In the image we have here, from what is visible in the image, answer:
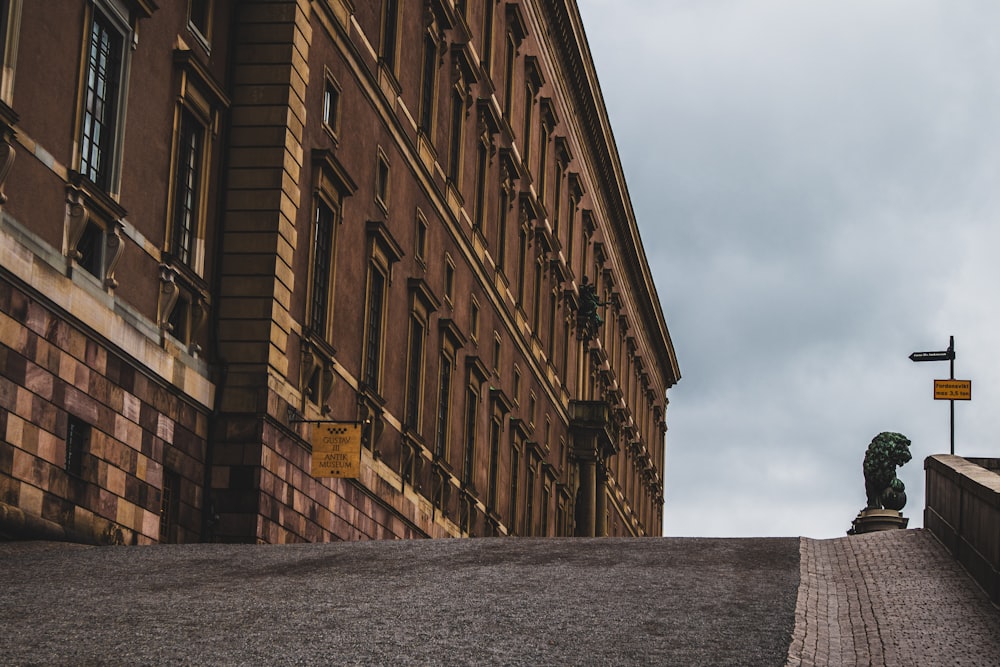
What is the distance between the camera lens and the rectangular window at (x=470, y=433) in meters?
43.1

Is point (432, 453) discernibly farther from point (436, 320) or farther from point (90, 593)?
point (90, 593)

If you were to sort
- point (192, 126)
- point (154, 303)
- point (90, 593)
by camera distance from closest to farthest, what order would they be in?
point (90, 593) → point (154, 303) → point (192, 126)

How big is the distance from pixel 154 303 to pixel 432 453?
15007 millimetres

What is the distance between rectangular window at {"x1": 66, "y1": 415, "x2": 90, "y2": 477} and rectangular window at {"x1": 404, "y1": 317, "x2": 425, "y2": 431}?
14590mm

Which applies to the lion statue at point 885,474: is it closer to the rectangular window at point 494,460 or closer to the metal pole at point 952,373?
the metal pole at point 952,373

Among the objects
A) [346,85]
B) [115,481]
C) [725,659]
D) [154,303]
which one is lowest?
[725,659]

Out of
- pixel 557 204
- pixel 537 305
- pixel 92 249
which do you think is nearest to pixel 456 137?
pixel 537 305

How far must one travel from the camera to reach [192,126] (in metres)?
26.8

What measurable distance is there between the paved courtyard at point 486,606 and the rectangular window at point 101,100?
5092 mm

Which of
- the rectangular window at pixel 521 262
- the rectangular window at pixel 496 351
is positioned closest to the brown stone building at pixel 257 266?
the rectangular window at pixel 496 351

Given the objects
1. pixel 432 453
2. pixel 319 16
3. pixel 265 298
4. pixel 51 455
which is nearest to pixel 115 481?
pixel 51 455

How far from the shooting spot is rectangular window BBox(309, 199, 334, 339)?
30.2 m

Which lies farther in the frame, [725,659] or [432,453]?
[432,453]

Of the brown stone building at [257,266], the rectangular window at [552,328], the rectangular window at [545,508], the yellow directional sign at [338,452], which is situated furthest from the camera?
the rectangular window at [552,328]
